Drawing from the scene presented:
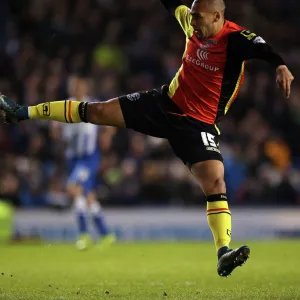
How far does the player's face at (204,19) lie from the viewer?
24.3 feet

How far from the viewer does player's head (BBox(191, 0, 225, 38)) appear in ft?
24.3

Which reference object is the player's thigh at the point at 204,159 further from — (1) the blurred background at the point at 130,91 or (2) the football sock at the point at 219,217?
(1) the blurred background at the point at 130,91

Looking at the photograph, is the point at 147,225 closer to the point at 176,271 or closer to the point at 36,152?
the point at 36,152

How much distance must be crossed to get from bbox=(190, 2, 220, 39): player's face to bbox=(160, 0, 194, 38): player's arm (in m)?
0.29

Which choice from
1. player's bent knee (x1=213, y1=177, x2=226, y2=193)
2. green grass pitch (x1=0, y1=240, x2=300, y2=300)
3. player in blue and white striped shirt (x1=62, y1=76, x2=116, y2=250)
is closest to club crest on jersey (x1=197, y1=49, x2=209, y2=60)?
player's bent knee (x1=213, y1=177, x2=226, y2=193)

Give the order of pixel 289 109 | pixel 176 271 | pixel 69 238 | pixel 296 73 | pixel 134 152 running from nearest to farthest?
pixel 176 271 → pixel 69 238 → pixel 134 152 → pixel 289 109 → pixel 296 73

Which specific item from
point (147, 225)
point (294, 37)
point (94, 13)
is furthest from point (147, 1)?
point (147, 225)

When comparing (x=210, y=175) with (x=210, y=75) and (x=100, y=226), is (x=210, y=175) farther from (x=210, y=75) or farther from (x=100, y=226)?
(x=100, y=226)

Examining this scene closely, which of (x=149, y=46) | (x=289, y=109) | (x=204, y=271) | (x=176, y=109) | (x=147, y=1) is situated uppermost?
(x=147, y=1)

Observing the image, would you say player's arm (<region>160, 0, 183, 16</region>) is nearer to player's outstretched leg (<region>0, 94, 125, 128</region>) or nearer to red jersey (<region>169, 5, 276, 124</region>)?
A: red jersey (<region>169, 5, 276, 124</region>)

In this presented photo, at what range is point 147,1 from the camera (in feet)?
63.0

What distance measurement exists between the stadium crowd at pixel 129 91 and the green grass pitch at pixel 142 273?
2.21m

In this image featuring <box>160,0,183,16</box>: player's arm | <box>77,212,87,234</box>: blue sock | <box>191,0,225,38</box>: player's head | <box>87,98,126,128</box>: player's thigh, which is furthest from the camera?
<box>77,212,87,234</box>: blue sock

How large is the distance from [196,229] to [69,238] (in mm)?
2216
